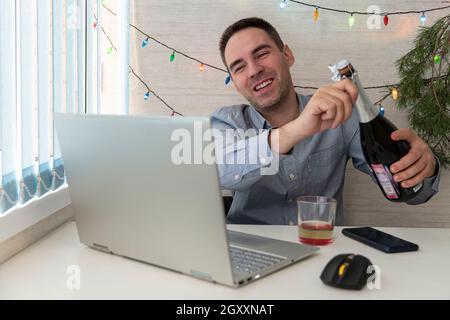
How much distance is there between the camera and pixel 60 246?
1039 millimetres

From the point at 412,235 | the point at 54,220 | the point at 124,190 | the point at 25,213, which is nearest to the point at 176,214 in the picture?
the point at 124,190

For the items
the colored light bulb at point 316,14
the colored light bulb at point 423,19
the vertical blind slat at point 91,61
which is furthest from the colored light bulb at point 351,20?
the vertical blind slat at point 91,61

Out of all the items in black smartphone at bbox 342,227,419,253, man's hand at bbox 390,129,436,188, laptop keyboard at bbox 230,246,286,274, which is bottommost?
black smartphone at bbox 342,227,419,253

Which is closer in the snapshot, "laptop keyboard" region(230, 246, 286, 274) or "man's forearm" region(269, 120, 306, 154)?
"laptop keyboard" region(230, 246, 286, 274)

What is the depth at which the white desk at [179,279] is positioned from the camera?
0.76 meters

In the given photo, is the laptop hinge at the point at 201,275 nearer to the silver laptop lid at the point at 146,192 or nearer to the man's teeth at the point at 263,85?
the silver laptop lid at the point at 146,192

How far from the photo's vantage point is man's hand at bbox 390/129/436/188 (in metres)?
1.16

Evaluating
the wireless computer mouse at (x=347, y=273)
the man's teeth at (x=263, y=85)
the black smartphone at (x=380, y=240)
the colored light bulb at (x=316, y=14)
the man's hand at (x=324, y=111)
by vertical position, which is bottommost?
the black smartphone at (x=380, y=240)

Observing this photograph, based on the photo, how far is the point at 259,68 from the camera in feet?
5.35

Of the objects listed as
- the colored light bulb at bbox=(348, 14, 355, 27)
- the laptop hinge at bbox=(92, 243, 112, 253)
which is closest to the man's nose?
the colored light bulb at bbox=(348, 14, 355, 27)

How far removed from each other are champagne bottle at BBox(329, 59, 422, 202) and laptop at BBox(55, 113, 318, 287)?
1.08ft

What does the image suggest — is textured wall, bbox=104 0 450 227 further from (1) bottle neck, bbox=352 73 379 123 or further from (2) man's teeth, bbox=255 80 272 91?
(1) bottle neck, bbox=352 73 379 123

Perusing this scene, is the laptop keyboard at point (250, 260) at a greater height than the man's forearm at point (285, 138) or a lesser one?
lesser

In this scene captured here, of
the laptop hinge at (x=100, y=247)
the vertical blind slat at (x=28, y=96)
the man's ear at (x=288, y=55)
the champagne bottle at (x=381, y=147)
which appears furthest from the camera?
the man's ear at (x=288, y=55)
